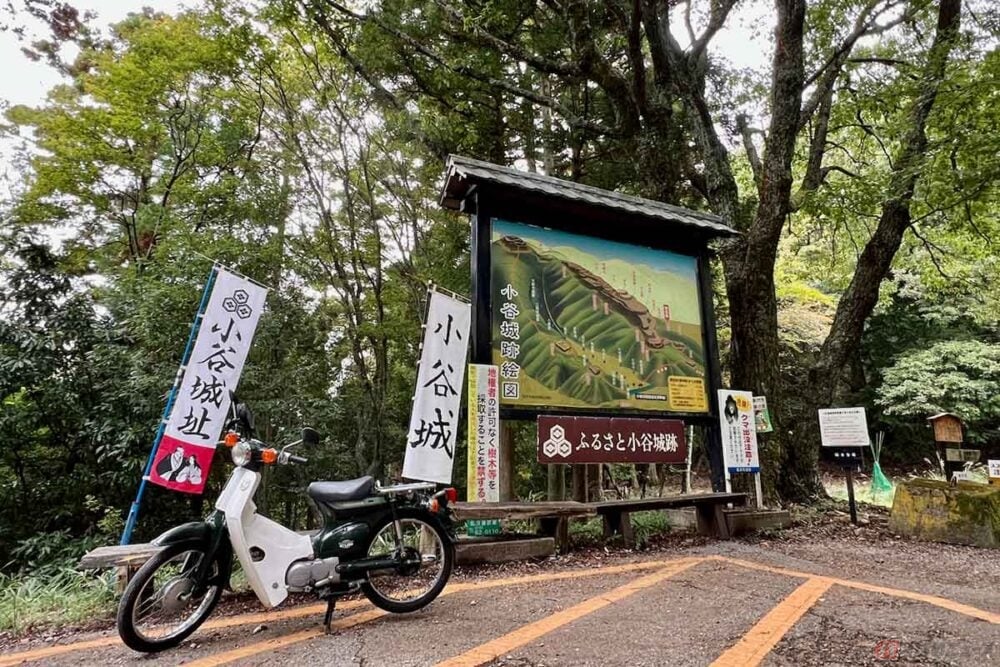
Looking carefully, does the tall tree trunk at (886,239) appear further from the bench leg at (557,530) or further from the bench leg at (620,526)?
the bench leg at (557,530)

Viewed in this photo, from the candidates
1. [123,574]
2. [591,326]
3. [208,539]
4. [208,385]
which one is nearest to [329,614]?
[208,539]

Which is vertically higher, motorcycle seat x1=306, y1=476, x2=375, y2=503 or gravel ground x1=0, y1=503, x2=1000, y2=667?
motorcycle seat x1=306, y1=476, x2=375, y2=503

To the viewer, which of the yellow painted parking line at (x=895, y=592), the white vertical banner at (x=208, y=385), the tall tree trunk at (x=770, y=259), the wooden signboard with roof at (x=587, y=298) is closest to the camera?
the yellow painted parking line at (x=895, y=592)

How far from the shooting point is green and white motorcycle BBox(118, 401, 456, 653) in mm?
2973

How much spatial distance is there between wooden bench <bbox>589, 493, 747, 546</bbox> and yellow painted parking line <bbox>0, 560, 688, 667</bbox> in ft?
2.03

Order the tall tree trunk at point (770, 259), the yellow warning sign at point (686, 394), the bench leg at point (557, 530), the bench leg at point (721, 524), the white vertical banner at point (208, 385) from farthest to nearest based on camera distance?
the tall tree trunk at point (770, 259) < the yellow warning sign at point (686, 394) < the bench leg at point (721, 524) < the bench leg at point (557, 530) < the white vertical banner at point (208, 385)

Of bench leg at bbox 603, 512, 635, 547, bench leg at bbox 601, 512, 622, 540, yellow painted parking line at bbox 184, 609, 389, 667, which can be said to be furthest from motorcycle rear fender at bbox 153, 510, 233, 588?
bench leg at bbox 601, 512, 622, 540

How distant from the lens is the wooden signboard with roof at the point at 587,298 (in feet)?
17.6

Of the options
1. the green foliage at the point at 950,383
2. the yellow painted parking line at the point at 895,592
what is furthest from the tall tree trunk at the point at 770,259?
the green foliage at the point at 950,383

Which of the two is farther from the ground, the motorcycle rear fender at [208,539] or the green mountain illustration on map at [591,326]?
the green mountain illustration on map at [591,326]

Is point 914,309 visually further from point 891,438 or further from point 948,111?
point 948,111

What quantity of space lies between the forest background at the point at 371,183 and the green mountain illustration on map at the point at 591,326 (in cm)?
188

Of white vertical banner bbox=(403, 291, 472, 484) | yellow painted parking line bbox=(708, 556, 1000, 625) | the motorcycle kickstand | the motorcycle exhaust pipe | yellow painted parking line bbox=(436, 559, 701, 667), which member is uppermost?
white vertical banner bbox=(403, 291, 472, 484)

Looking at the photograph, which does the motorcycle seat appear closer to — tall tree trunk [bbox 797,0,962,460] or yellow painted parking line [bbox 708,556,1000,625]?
yellow painted parking line [bbox 708,556,1000,625]
